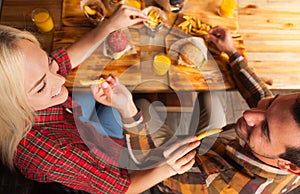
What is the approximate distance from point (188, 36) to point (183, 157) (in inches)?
20.6

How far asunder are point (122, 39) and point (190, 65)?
30 centimetres

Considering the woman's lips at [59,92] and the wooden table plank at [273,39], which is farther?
the wooden table plank at [273,39]

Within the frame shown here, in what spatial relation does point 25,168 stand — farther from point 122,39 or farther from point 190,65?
point 190,65

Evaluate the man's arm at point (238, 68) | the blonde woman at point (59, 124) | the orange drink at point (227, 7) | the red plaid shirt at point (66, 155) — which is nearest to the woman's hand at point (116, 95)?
the blonde woman at point (59, 124)

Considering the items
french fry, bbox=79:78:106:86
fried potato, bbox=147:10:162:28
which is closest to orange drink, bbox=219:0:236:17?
fried potato, bbox=147:10:162:28

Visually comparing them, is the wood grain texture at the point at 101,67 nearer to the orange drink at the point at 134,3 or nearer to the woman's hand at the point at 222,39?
the orange drink at the point at 134,3

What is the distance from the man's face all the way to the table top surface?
311mm

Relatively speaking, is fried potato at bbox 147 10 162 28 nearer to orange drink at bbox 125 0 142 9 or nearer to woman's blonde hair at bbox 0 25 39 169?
orange drink at bbox 125 0 142 9

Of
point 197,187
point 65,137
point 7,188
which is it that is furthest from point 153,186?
point 7,188

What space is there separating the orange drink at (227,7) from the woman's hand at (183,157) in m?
Answer: 0.59

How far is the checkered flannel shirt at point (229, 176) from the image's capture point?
3.49ft

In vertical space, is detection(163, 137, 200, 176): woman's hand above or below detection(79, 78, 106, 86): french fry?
below

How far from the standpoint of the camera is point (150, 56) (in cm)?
136

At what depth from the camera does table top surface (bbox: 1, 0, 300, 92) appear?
4.38 feet
